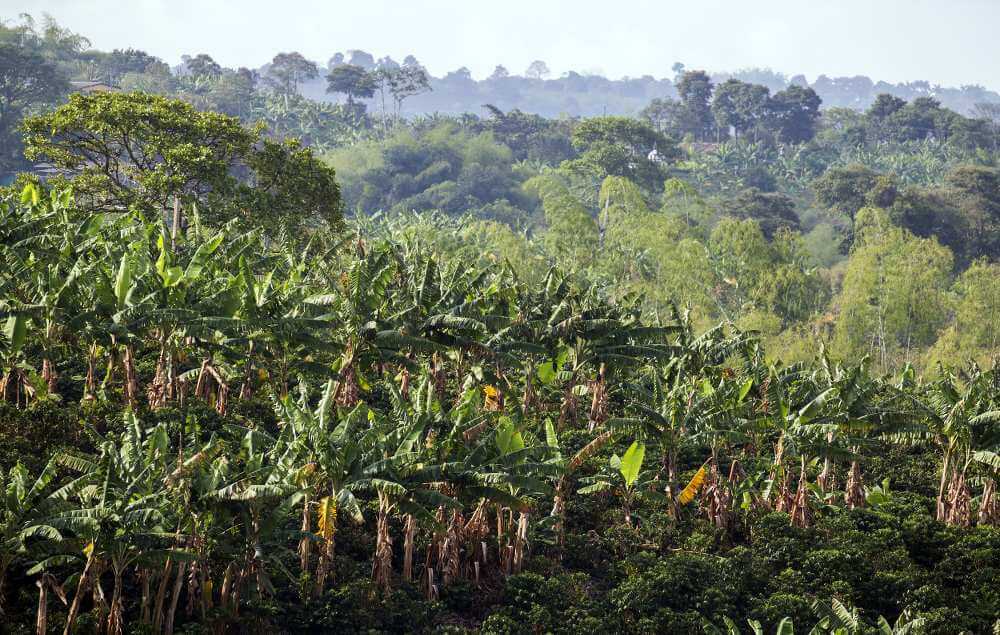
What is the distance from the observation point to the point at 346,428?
57.7ft

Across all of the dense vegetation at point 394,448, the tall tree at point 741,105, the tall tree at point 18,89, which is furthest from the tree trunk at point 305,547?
the tall tree at point 741,105

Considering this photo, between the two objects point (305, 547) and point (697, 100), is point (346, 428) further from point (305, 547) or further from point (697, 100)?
point (697, 100)

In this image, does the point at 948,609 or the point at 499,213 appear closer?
the point at 948,609

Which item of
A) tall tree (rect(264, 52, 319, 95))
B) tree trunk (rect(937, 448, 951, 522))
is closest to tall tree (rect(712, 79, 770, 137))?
tall tree (rect(264, 52, 319, 95))

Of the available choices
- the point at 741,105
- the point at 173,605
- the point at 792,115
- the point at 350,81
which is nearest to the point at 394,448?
the point at 173,605

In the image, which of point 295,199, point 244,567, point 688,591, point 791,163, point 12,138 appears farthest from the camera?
point 791,163

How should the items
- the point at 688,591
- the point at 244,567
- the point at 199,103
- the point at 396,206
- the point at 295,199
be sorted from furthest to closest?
the point at 199,103
the point at 396,206
the point at 295,199
the point at 688,591
the point at 244,567

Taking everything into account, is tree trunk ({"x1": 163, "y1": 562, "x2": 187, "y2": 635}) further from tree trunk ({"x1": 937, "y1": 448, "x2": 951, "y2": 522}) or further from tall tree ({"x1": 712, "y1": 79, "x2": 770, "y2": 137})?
tall tree ({"x1": 712, "y1": 79, "x2": 770, "y2": 137})

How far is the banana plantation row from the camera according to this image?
53.4 feet

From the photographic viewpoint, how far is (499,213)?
10112cm

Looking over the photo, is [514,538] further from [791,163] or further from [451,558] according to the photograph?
[791,163]

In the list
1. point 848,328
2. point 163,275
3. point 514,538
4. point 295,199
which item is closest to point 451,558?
point 514,538

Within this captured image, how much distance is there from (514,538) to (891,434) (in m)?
9.32

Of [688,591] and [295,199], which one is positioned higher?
[295,199]
